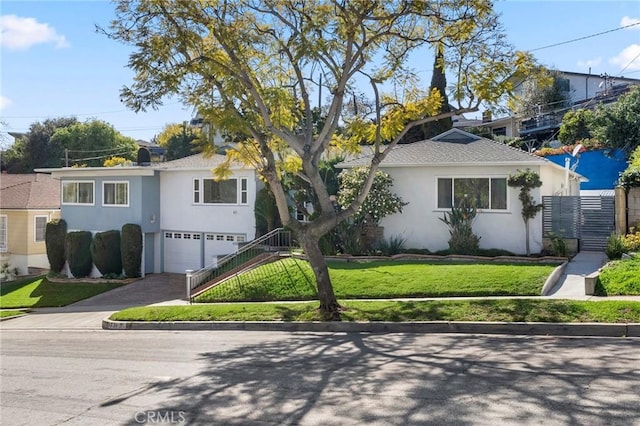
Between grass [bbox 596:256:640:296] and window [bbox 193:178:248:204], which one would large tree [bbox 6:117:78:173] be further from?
grass [bbox 596:256:640:296]

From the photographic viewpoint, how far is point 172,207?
25.7 meters

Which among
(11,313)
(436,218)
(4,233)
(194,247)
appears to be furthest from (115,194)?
(436,218)

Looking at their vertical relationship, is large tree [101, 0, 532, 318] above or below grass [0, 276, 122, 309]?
above

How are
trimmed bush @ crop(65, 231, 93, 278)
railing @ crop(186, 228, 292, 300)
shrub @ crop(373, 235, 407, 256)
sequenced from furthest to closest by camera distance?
trimmed bush @ crop(65, 231, 93, 278) → railing @ crop(186, 228, 292, 300) → shrub @ crop(373, 235, 407, 256)

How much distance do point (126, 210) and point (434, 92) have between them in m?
16.2

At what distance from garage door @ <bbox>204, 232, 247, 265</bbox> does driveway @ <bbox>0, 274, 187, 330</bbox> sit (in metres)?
1.60

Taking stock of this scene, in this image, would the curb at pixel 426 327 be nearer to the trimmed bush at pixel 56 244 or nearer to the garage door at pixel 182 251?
the garage door at pixel 182 251

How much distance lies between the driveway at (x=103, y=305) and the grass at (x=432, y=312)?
118 inches

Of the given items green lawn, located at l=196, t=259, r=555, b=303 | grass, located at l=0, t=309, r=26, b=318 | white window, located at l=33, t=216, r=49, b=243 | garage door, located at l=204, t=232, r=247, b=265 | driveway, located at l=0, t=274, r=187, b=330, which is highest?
white window, located at l=33, t=216, r=49, b=243

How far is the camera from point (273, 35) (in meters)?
14.2

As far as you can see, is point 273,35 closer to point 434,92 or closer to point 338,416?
point 434,92

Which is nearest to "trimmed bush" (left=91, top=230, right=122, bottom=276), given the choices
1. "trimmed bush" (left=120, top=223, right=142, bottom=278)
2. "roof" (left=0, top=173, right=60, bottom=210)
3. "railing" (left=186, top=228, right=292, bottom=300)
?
"trimmed bush" (left=120, top=223, right=142, bottom=278)

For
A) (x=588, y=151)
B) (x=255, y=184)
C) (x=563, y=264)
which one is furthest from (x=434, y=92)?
(x=588, y=151)

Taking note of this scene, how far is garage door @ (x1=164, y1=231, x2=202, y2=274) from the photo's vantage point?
990 inches
